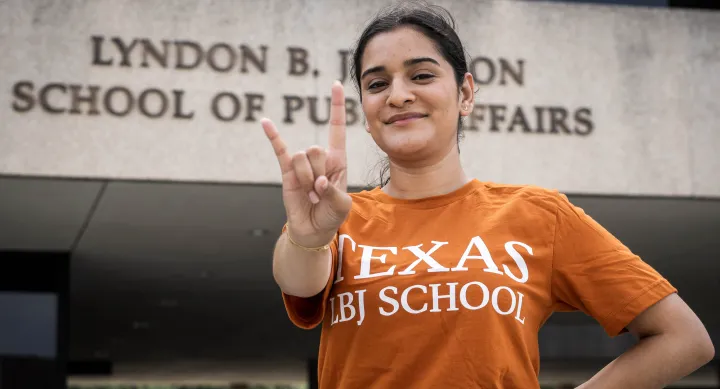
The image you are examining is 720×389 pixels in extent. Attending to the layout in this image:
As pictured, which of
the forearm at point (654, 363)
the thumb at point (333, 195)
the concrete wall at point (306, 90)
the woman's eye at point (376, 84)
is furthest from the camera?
the concrete wall at point (306, 90)

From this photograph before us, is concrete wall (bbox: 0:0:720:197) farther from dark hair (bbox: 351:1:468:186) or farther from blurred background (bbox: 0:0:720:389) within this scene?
dark hair (bbox: 351:1:468:186)

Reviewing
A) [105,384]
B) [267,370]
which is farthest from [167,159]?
[105,384]

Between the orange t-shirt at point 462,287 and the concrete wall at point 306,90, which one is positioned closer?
the orange t-shirt at point 462,287

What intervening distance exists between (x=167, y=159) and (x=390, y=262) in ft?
17.2

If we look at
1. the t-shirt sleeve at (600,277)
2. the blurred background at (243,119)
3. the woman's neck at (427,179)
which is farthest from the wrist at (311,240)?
the blurred background at (243,119)

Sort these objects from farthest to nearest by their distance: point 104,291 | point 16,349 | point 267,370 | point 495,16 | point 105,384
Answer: point 105,384 < point 267,370 < point 104,291 < point 16,349 < point 495,16

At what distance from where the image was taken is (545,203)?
1.79m

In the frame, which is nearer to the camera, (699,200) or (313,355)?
(699,200)

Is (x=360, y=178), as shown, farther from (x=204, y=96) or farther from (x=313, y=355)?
(x=313, y=355)

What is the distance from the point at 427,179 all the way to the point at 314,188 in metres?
0.34

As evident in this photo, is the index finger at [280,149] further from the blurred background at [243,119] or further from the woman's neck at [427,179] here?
the blurred background at [243,119]

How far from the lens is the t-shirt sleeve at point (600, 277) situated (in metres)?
1.74

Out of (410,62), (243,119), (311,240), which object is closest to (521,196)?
(410,62)

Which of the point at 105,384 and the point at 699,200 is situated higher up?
the point at 699,200
